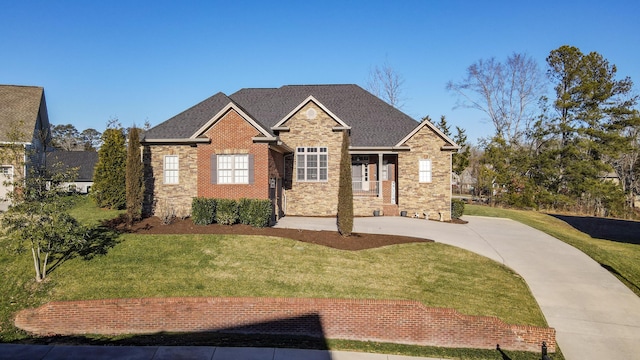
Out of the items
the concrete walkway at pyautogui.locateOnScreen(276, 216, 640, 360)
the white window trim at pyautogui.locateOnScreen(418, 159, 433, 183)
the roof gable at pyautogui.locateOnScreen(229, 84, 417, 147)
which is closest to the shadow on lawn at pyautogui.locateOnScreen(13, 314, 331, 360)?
the concrete walkway at pyautogui.locateOnScreen(276, 216, 640, 360)

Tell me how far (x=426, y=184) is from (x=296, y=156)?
26.1 feet

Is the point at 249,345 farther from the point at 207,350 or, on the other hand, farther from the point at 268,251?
the point at 268,251

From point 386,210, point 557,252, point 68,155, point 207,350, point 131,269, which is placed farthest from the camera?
point 68,155

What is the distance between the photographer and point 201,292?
34.9ft

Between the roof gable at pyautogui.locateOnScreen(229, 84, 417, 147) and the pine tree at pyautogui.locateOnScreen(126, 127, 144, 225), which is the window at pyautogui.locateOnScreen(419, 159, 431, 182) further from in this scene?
the pine tree at pyautogui.locateOnScreen(126, 127, 144, 225)

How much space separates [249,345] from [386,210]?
15.3 m

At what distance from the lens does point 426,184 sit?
22484mm

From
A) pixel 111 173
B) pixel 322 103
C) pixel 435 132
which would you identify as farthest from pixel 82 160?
pixel 435 132

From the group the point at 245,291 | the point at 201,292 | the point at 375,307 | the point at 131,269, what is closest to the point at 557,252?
the point at 375,307

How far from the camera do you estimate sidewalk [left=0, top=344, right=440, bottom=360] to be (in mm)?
8167

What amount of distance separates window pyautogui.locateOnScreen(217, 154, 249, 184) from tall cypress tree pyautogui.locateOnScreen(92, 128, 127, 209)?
5.91 meters

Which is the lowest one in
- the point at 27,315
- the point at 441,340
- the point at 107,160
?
the point at 441,340

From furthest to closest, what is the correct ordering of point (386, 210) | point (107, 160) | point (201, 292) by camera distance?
point (386, 210), point (107, 160), point (201, 292)

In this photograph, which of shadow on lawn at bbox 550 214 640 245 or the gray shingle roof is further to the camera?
shadow on lawn at bbox 550 214 640 245
